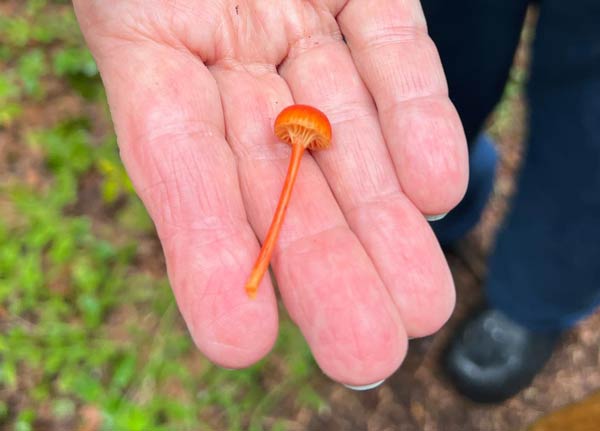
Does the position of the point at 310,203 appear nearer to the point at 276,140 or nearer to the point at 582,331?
the point at 276,140

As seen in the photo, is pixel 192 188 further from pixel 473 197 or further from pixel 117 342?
pixel 473 197

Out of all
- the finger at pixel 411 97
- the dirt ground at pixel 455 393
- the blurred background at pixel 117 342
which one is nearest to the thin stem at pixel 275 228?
the finger at pixel 411 97

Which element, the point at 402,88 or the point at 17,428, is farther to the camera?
the point at 17,428

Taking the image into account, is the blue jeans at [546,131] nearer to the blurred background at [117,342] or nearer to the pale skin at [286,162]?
the pale skin at [286,162]

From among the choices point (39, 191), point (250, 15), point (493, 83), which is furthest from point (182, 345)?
point (493, 83)

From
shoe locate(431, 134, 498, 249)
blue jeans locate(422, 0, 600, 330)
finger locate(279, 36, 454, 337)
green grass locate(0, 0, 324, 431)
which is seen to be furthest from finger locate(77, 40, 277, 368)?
shoe locate(431, 134, 498, 249)
